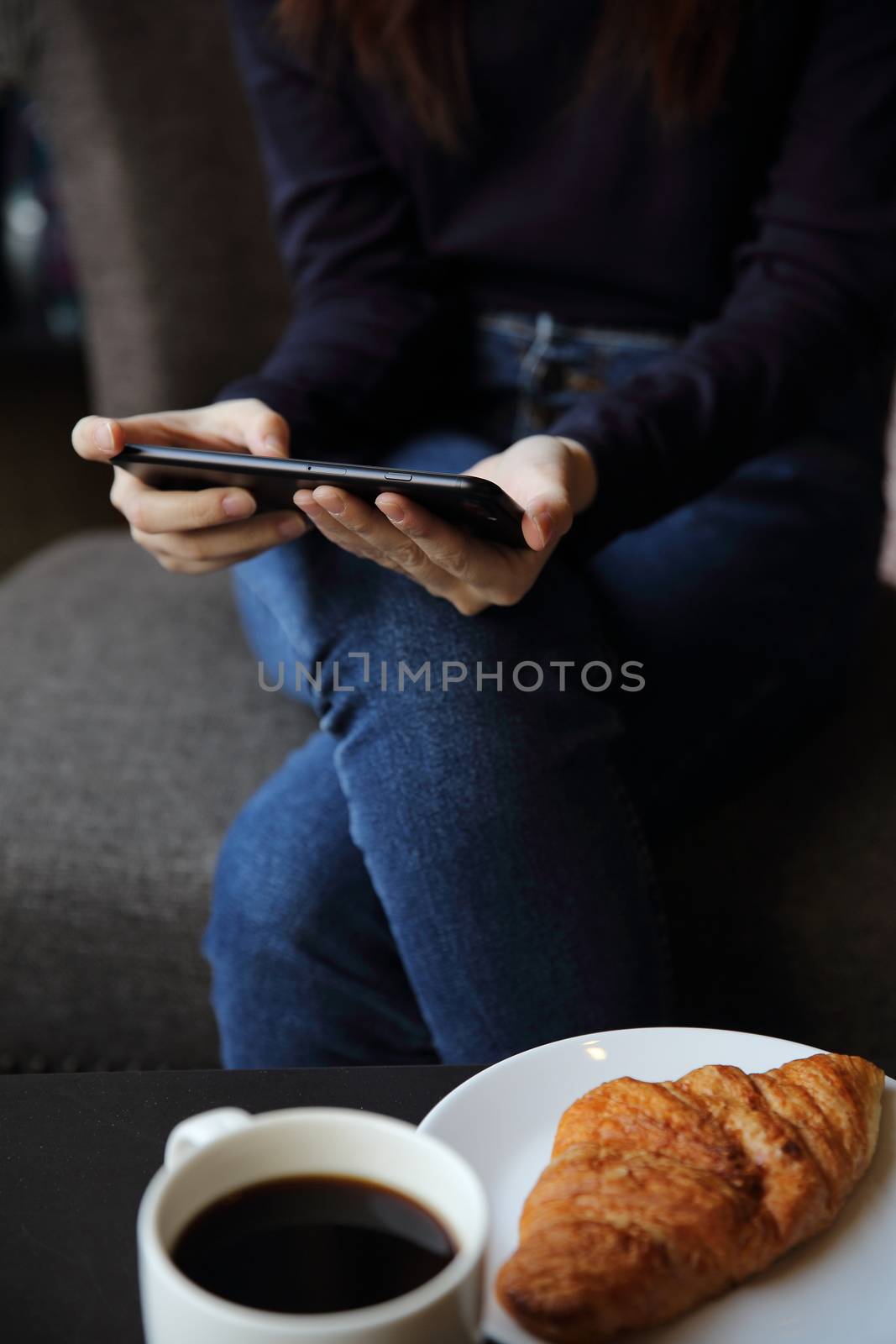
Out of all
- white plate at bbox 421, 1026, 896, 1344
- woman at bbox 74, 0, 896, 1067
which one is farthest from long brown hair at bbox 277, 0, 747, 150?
white plate at bbox 421, 1026, 896, 1344

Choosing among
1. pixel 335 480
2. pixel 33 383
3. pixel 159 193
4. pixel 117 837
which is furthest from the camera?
pixel 33 383

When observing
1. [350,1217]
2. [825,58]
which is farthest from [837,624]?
[350,1217]

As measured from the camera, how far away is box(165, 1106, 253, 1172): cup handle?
1.06ft

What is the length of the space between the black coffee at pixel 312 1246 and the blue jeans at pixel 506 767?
32cm

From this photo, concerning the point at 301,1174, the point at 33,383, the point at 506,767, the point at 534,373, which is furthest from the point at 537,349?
the point at 33,383

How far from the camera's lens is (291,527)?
2.27 ft

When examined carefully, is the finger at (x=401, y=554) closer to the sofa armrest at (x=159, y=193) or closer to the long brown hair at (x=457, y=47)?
the long brown hair at (x=457, y=47)

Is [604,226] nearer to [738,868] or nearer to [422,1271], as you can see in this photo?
[738,868]

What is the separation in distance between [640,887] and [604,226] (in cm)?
56

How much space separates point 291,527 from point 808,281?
1.54 feet

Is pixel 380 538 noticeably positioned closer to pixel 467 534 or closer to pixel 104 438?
pixel 467 534

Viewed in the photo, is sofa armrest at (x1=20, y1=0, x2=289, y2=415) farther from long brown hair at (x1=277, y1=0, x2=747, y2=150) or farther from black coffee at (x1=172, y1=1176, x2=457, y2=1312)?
black coffee at (x1=172, y1=1176, x2=457, y2=1312)

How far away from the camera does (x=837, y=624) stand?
89 centimetres

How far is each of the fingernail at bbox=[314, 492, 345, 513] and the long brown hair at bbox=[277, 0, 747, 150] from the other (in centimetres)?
53
